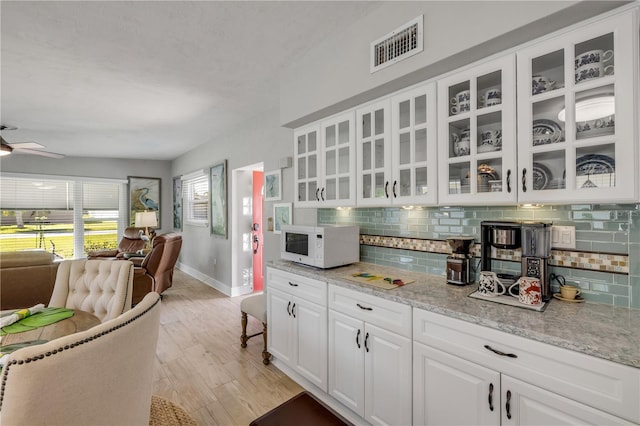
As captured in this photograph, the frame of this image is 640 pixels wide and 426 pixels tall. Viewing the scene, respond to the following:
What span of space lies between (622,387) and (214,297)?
4.76 meters

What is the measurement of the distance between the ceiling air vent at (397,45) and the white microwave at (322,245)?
1211 mm

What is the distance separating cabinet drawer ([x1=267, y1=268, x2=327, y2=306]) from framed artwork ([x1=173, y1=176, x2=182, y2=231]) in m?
5.00

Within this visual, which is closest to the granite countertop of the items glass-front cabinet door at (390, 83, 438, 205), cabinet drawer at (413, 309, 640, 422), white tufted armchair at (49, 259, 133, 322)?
cabinet drawer at (413, 309, 640, 422)

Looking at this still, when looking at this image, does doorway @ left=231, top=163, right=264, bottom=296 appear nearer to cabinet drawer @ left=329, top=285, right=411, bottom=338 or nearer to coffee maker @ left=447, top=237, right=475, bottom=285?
cabinet drawer @ left=329, top=285, right=411, bottom=338

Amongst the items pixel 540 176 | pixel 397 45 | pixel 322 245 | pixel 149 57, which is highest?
pixel 149 57

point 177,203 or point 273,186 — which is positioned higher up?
point 273,186

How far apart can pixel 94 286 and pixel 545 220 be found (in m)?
2.92

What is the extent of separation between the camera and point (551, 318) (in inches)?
50.5

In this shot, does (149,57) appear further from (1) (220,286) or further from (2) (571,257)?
(1) (220,286)

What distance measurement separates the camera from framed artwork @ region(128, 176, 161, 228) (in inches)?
271

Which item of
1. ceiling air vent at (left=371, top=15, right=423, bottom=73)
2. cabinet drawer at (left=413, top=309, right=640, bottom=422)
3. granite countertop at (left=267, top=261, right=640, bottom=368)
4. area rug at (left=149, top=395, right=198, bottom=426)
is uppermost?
ceiling air vent at (left=371, top=15, right=423, bottom=73)

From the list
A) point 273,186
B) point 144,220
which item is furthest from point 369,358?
point 144,220

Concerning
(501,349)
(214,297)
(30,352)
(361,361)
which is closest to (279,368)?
(361,361)

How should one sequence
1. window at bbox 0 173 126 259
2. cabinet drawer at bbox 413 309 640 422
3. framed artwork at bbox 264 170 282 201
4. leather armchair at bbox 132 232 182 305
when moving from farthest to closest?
window at bbox 0 173 126 259, leather armchair at bbox 132 232 182 305, framed artwork at bbox 264 170 282 201, cabinet drawer at bbox 413 309 640 422
